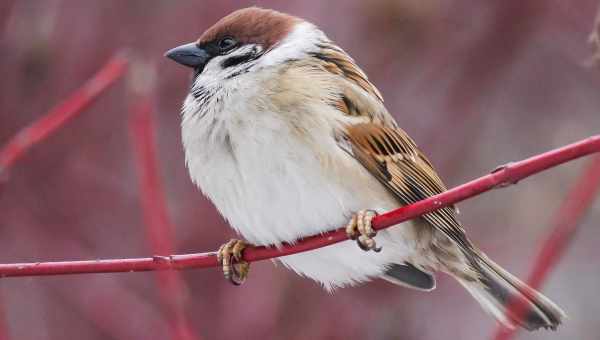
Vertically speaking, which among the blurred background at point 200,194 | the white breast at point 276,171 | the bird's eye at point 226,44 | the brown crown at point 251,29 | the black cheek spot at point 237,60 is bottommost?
the blurred background at point 200,194

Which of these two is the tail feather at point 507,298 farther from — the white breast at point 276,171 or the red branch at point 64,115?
the red branch at point 64,115

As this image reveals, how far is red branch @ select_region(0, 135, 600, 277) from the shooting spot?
1427 mm

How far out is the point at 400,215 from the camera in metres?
1.78

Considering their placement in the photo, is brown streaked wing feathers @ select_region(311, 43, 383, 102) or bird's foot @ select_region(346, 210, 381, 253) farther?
brown streaked wing feathers @ select_region(311, 43, 383, 102)

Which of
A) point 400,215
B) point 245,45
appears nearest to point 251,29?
point 245,45

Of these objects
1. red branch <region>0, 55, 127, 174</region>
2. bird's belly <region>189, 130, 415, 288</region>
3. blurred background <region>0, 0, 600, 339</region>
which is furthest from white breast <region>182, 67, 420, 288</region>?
blurred background <region>0, 0, 600, 339</region>

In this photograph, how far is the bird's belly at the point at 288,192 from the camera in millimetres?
2393

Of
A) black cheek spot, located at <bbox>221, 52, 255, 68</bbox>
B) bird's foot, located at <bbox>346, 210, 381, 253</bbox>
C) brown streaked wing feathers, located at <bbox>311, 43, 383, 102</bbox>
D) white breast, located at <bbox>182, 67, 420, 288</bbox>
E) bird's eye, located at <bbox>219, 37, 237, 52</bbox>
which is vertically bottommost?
bird's foot, located at <bbox>346, 210, 381, 253</bbox>

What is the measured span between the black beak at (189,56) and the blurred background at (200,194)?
1192mm

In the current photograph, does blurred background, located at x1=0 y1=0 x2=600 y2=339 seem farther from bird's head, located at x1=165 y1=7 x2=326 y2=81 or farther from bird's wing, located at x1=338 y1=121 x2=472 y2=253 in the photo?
bird's head, located at x1=165 y1=7 x2=326 y2=81

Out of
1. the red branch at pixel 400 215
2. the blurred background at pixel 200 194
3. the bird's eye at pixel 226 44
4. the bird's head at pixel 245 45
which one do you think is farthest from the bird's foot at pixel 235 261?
the blurred background at pixel 200 194

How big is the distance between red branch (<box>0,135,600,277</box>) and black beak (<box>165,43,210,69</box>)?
711mm

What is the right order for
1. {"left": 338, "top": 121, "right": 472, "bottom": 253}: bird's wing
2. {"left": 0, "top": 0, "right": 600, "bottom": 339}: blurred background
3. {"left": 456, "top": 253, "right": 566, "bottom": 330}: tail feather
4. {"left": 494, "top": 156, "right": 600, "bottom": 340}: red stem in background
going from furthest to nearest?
{"left": 0, "top": 0, "right": 600, "bottom": 339}: blurred background, {"left": 338, "top": 121, "right": 472, "bottom": 253}: bird's wing, {"left": 456, "top": 253, "right": 566, "bottom": 330}: tail feather, {"left": 494, "top": 156, "right": 600, "bottom": 340}: red stem in background

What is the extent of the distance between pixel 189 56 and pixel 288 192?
576 millimetres
